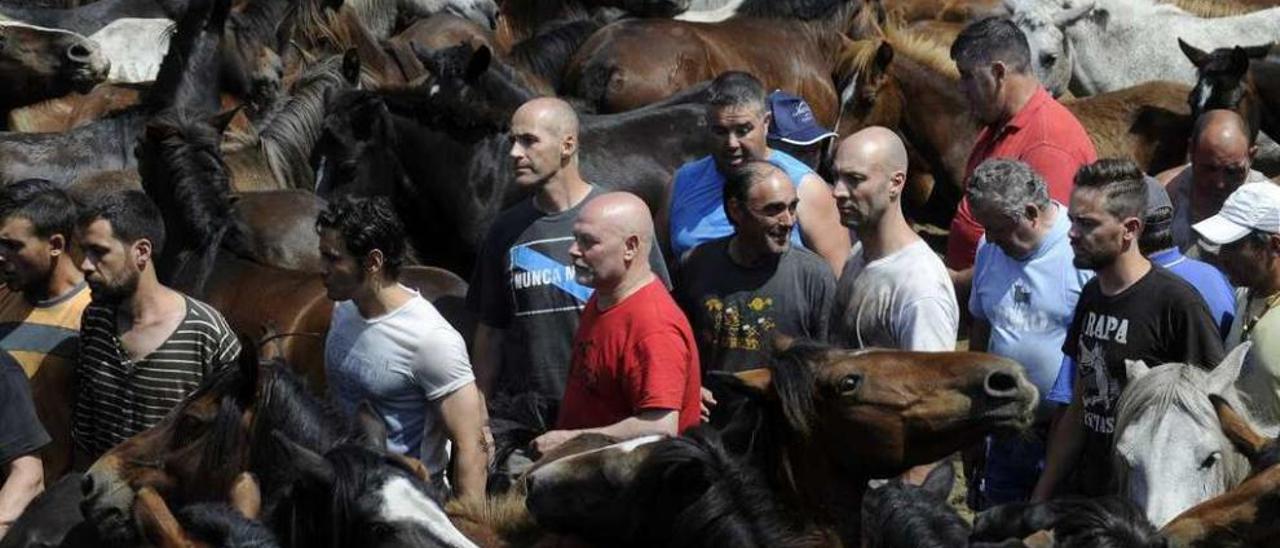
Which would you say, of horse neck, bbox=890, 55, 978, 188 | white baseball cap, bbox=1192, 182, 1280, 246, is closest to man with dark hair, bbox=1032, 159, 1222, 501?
white baseball cap, bbox=1192, 182, 1280, 246

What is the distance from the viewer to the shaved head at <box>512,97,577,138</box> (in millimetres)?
7473

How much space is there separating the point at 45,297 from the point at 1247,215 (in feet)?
12.3

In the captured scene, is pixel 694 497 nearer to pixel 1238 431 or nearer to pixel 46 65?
pixel 1238 431

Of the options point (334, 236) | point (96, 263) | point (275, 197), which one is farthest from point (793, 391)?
point (275, 197)

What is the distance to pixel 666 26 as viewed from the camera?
41.4 feet

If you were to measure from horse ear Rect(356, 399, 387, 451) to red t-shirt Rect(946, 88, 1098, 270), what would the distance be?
9.85ft

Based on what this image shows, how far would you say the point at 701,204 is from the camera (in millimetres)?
7945

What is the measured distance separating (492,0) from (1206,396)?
9797mm

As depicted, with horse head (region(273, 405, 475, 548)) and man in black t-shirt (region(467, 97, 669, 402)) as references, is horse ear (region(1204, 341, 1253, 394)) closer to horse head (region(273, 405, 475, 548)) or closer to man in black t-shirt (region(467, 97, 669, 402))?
man in black t-shirt (region(467, 97, 669, 402))

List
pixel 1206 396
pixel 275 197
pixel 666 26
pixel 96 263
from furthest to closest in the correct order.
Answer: pixel 666 26 → pixel 275 197 → pixel 96 263 → pixel 1206 396

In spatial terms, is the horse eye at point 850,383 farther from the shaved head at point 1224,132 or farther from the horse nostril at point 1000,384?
the shaved head at point 1224,132

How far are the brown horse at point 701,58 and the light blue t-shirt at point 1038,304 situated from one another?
5.29 meters

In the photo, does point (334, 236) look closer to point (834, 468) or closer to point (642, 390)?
point (642, 390)

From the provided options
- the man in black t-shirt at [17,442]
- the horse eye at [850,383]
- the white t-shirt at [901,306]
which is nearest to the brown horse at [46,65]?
the man in black t-shirt at [17,442]
